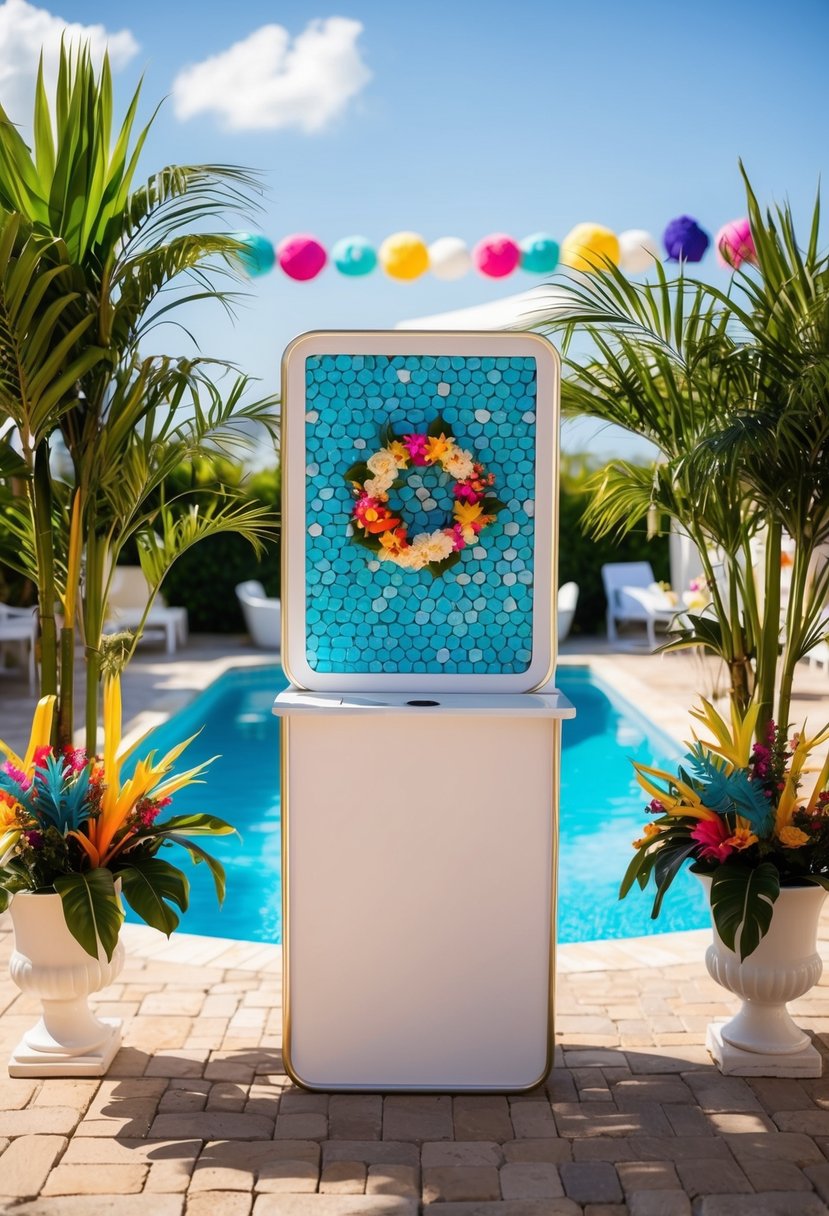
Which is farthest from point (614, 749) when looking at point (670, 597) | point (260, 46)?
point (260, 46)

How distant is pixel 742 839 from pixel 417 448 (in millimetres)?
1316

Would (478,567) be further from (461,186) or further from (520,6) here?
(461,186)

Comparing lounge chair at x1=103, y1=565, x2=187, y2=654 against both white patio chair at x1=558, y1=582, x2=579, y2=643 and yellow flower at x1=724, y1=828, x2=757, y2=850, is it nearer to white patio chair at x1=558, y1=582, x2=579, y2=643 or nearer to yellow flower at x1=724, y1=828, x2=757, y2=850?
white patio chair at x1=558, y1=582, x2=579, y2=643

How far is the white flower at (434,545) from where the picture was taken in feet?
10.7

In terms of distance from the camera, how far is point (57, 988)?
3.19 meters

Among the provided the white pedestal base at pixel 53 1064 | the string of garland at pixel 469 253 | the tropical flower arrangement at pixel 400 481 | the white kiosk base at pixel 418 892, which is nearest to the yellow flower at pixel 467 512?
the tropical flower arrangement at pixel 400 481

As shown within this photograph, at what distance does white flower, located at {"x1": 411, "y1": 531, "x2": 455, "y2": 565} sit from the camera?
3.26 m

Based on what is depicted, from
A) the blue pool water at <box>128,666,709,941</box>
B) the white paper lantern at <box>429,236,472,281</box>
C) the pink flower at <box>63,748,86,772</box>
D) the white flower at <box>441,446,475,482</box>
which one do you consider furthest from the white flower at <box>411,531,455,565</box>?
the white paper lantern at <box>429,236,472,281</box>

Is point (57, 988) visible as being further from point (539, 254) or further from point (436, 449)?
point (539, 254)

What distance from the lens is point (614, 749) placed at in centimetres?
870

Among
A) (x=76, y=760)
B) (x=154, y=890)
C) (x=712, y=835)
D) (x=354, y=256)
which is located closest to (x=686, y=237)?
(x=354, y=256)

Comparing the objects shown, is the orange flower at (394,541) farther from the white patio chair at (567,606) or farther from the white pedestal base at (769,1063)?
the white patio chair at (567,606)

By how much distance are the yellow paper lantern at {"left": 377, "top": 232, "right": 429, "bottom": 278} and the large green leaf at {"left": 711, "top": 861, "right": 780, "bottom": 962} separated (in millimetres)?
7658

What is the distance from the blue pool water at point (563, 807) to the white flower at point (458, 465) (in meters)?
1.42
